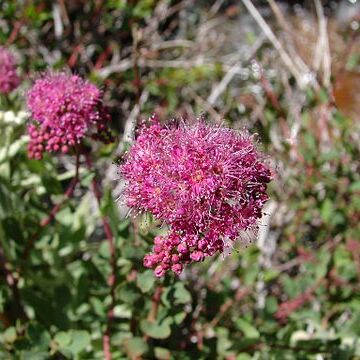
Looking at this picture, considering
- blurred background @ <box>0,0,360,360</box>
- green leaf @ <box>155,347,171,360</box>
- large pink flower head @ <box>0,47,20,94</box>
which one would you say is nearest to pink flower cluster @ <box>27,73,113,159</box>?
blurred background @ <box>0,0,360,360</box>

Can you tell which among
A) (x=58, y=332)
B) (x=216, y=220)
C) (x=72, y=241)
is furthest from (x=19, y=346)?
(x=216, y=220)

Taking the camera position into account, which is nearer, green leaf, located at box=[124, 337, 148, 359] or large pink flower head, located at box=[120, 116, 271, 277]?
large pink flower head, located at box=[120, 116, 271, 277]

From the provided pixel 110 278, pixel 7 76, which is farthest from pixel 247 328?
pixel 7 76

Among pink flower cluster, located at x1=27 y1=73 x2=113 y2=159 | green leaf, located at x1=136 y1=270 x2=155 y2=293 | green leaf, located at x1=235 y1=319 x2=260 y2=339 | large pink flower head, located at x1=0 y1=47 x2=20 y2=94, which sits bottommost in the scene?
green leaf, located at x1=235 y1=319 x2=260 y2=339

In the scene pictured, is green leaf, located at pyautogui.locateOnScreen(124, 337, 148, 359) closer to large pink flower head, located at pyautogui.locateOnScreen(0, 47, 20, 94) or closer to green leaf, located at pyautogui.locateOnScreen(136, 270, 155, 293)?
green leaf, located at pyautogui.locateOnScreen(136, 270, 155, 293)

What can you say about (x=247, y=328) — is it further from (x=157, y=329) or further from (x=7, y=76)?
(x=7, y=76)

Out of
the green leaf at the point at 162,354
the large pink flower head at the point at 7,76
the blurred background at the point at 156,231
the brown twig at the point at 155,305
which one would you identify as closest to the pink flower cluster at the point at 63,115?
the blurred background at the point at 156,231
